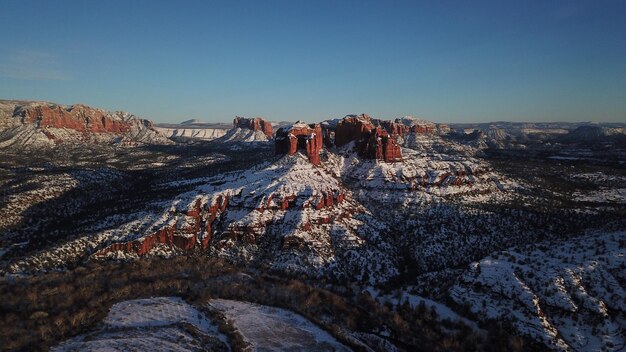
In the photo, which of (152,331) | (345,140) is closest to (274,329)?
(152,331)

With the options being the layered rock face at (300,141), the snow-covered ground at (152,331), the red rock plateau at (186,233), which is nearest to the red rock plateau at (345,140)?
the layered rock face at (300,141)

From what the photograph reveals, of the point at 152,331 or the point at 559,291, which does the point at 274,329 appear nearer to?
the point at 152,331

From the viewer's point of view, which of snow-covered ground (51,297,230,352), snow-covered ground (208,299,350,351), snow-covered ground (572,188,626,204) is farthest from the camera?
snow-covered ground (572,188,626,204)

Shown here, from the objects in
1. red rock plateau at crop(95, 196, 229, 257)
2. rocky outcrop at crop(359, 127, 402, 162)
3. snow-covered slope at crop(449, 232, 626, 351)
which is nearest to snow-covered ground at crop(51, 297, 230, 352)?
red rock plateau at crop(95, 196, 229, 257)

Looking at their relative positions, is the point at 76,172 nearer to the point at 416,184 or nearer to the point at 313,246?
the point at 313,246

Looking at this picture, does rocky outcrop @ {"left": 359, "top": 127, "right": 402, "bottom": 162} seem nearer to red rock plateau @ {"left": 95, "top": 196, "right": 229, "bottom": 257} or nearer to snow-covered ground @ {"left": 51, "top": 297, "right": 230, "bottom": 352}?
red rock plateau @ {"left": 95, "top": 196, "right": 229, "bottom": 257}

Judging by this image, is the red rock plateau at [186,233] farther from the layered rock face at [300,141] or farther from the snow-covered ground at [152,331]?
the layered rock face at [300,141]
